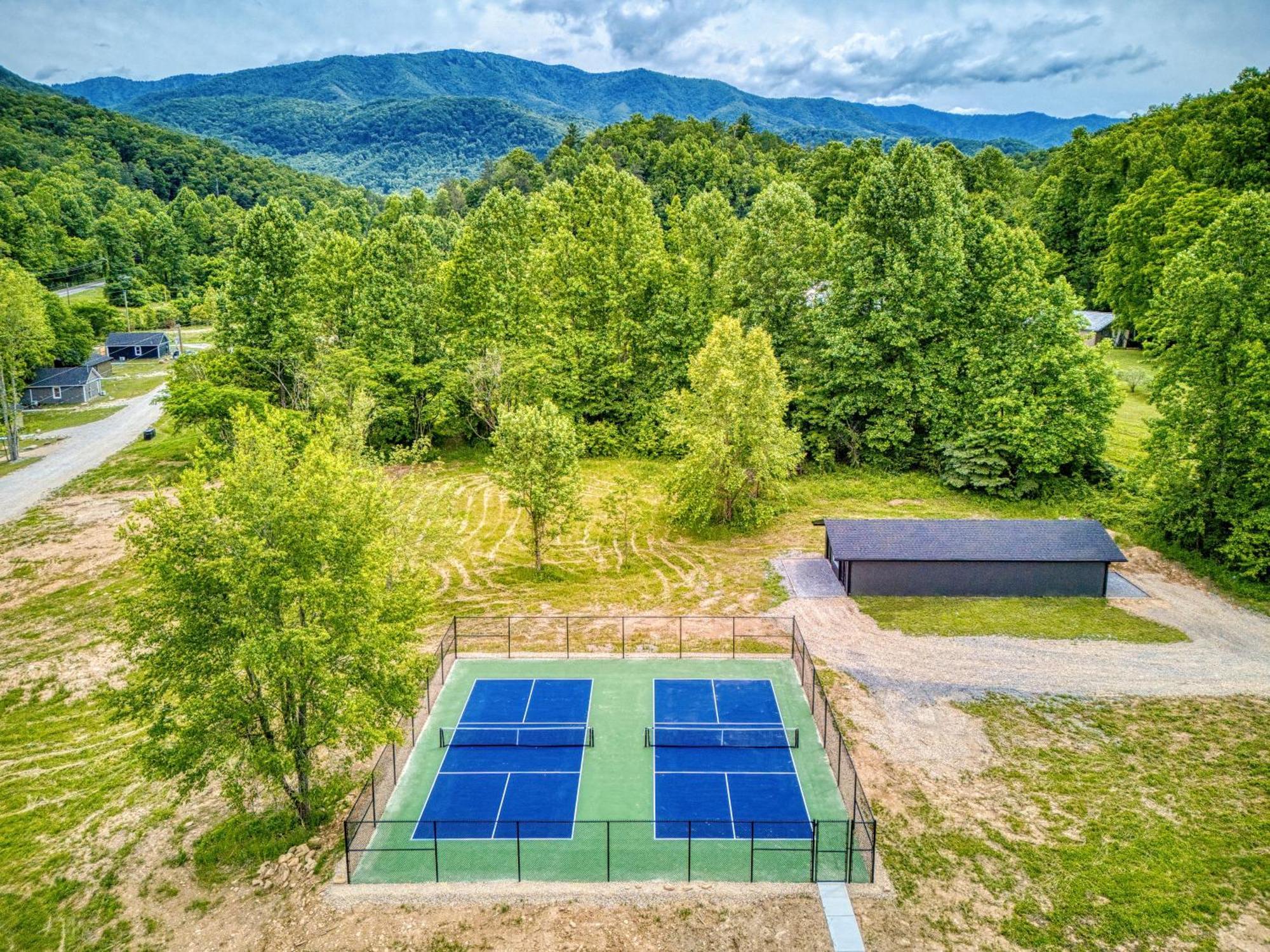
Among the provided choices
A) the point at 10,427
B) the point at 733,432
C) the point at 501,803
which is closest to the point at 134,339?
the point at 10,427

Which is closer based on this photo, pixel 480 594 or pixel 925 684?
pixel 925 684

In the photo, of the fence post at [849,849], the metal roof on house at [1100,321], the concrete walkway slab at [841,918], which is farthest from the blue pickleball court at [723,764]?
the metal roof on house at [1100,321]

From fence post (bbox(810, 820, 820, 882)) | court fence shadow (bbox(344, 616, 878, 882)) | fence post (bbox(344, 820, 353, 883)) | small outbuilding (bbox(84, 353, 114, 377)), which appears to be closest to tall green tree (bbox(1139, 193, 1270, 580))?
court fence shadow (bbox(344, 616, 878, 882))

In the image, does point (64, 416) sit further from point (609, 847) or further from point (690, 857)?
point (690, 857)

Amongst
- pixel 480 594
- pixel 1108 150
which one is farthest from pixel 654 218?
pixel 1108 150

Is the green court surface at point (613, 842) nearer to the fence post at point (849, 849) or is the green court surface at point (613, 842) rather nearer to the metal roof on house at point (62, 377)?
the fence post at point (849, 849)

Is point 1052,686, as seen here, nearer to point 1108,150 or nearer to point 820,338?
point 820,338
